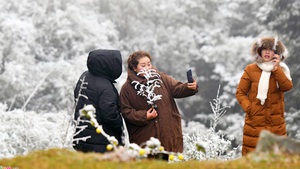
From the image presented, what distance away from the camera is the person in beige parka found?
4.86 meters

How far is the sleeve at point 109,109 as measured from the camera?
4.57 m

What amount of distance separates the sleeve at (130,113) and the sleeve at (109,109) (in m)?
0.11

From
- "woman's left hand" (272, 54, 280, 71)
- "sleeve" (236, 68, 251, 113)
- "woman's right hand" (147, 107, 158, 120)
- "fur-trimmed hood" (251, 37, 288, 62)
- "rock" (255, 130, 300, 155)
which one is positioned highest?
"fur-trimmed hood" (251, 37, 288, 62)

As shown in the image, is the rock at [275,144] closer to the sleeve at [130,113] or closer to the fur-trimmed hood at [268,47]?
the sleeve at [130,113]

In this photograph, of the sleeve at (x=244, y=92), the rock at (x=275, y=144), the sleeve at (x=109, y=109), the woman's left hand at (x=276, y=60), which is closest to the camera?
the rock at (x=275, y=144)

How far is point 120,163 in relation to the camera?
8.77 ft

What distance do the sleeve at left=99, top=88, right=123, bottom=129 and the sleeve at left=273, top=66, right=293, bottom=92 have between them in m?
1.43

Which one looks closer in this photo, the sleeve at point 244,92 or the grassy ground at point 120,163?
the grassy ground at point 120,163

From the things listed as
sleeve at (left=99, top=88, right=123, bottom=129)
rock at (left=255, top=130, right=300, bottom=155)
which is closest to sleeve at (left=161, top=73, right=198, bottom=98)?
sleeve at (left=99, top=88, right=123, bottom=129)

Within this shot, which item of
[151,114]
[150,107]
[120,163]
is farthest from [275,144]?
[150,107]

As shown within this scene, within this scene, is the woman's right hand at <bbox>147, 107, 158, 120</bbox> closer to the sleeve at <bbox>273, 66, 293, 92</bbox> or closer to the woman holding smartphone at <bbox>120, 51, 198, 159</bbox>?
the woman holding smartphone at <bbox>120, 51, 198, 159</bbox>

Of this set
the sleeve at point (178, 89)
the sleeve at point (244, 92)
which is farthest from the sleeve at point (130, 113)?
the sleeve at point (244, 92)

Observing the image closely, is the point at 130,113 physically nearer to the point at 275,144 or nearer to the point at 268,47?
the point at 268,47

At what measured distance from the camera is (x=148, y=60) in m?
4.83
